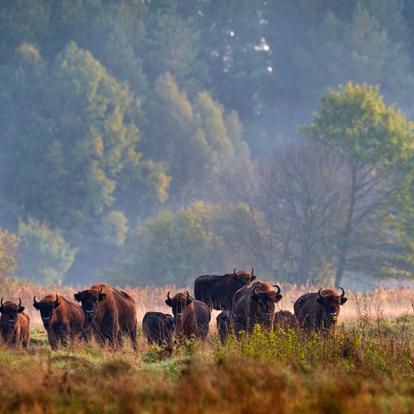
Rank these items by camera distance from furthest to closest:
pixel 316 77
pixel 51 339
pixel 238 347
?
1. pixel 316 77
2. pixel 51 339
3. pixel 238 347

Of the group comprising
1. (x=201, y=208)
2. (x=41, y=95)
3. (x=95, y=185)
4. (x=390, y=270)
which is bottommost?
(x=390, y=270)

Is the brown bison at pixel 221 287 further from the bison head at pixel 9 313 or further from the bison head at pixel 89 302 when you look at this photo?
the bison head at pixel 9 313

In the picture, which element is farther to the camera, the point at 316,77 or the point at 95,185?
the point at 316,77

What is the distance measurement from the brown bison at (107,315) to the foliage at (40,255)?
3975 centimetres

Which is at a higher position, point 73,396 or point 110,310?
point 110,310

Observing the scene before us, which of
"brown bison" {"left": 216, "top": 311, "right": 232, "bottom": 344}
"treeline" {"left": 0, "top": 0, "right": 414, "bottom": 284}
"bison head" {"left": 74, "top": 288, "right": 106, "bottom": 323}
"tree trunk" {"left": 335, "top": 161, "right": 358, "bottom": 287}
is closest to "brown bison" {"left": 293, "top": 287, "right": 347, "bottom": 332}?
"brown bison" {"left": 216, "top": 311, "right": 232, "bottom": 344}

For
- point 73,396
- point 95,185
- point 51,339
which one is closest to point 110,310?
point 51,339

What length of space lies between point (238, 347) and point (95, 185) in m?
52.6

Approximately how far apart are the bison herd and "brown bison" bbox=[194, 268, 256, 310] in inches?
72.5

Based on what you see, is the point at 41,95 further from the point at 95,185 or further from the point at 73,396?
the point at 73,396

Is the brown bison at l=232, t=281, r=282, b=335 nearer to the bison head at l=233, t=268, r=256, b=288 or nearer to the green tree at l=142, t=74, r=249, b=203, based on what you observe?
the bison head at l=233, t=268, r=256, b=288

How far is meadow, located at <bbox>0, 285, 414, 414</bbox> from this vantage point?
39.6ft

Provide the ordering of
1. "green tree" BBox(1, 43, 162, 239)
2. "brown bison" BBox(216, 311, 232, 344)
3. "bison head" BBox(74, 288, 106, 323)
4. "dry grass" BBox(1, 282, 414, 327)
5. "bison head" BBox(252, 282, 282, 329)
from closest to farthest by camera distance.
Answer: "bison head" BBox(252, 282, 282, 329) < "bison head" BBox(74, 288, 106, 323) < "brown bison" BBox(216, 311, 232, 344) < "dry grass" BBox(1, 282, 414, 327) < "green tree" BBox(1, 43, 162, 239)

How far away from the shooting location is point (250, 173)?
2188 inches
